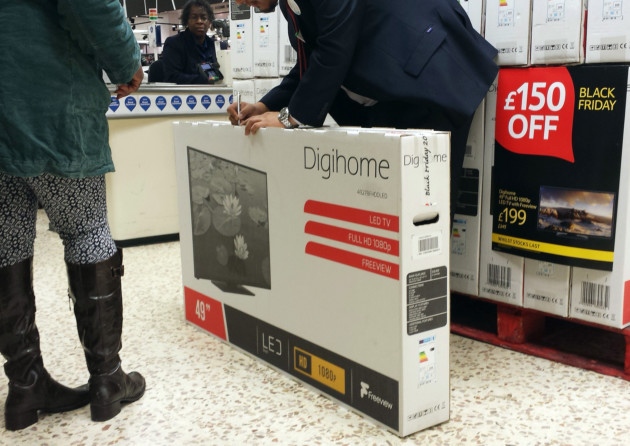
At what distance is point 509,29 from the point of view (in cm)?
172

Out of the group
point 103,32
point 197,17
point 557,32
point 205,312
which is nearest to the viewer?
point 103,32

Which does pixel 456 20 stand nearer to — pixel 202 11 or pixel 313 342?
pixel 313 342

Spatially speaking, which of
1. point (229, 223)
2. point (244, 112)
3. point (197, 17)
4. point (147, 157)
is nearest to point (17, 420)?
point (229, 223)

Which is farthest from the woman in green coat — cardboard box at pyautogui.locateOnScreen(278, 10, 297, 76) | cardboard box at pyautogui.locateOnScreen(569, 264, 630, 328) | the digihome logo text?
cardboard box at pyautogui.locateOnScreen(569, 264, 630, 328)

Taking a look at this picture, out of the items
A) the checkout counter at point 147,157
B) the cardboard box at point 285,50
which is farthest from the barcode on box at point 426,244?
the checkout counter at point 147,157

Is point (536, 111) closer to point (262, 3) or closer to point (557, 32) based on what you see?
point (557, 32)

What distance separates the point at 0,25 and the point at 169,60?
10.4ft

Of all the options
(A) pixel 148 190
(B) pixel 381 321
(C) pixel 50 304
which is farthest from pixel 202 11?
(B) pixel 381 321

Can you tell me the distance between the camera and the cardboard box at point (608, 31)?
1484 millimetres

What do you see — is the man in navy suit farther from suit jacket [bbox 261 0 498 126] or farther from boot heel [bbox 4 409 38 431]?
boot heel [bbox 4 409 38 431]

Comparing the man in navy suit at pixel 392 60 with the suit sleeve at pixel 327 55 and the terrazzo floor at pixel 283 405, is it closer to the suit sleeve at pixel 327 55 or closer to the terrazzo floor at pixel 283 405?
the suit sleeve at pixel 327 55

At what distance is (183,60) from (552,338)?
330 cm

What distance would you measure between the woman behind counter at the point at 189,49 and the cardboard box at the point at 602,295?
3.21 m

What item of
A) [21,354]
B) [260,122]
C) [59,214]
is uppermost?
[260,122]
